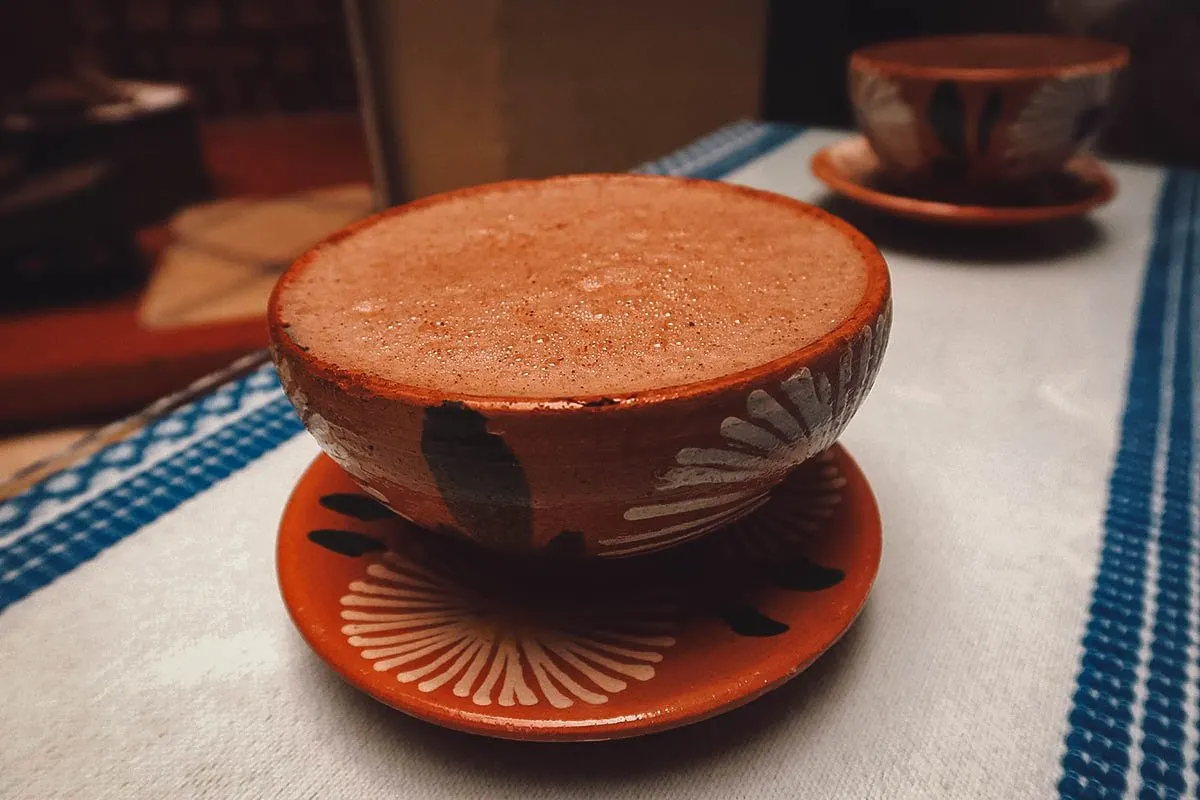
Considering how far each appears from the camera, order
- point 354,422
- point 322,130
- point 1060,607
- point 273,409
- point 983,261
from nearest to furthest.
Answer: point 354,422 → point 1060,607 → point 273,409 → point 983,261 → point 322,130

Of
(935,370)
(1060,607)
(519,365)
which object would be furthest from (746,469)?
(935,370)

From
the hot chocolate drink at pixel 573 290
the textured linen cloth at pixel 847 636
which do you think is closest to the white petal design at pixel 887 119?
the textured linen cloth at pixel 847 636

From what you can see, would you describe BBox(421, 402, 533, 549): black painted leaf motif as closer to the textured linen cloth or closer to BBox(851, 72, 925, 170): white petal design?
the textured linen cloth

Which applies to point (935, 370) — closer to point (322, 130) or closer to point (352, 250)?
point (352, 250)

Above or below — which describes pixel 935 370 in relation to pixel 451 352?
below

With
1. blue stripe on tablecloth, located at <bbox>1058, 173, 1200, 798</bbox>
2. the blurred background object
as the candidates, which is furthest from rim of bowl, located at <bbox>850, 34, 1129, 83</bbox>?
the blurred background object

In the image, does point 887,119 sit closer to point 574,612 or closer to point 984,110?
point 984,110

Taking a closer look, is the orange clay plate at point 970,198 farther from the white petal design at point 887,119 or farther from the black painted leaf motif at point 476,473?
the black painted leaf motif at point 476,473
